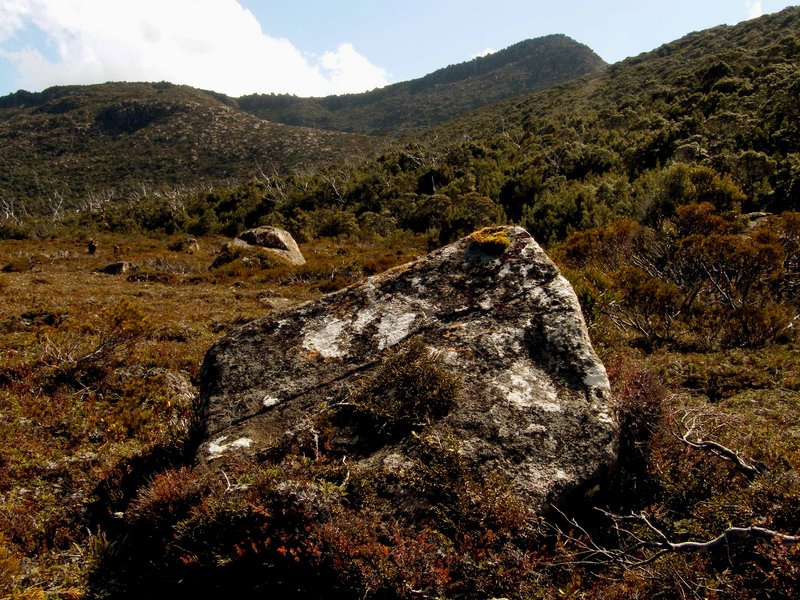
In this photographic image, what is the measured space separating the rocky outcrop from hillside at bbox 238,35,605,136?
335 ft

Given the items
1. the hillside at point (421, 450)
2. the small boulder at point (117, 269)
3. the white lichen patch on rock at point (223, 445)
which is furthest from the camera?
the small boulder at point (117, 269)

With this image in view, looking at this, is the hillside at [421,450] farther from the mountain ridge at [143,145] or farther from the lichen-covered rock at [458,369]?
the mountain ridge at [143,145]

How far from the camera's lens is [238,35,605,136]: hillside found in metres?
138

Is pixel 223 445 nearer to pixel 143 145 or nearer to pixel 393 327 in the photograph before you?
pixel 393 327

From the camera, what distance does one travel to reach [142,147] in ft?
298

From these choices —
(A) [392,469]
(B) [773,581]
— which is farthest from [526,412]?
(B) [773,581]

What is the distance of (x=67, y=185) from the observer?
80438 millimetres

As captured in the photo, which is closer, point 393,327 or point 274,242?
point 393,327

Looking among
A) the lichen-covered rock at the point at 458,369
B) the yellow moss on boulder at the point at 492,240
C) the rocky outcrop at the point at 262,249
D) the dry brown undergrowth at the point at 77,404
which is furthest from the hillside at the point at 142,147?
the lichen-covered rock at the point at 458,369

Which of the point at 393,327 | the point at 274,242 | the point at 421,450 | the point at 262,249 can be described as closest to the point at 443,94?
the point at 274,242

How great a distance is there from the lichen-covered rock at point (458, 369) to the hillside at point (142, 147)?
73422 mm

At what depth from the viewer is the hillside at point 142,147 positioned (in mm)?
80812

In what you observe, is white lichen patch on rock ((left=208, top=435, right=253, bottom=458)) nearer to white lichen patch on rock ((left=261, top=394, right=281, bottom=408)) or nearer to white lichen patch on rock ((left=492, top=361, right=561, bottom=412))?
white lichen patch on rock ((left=261, top=394, right=281, bottom=408))

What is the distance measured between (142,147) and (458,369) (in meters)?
105
